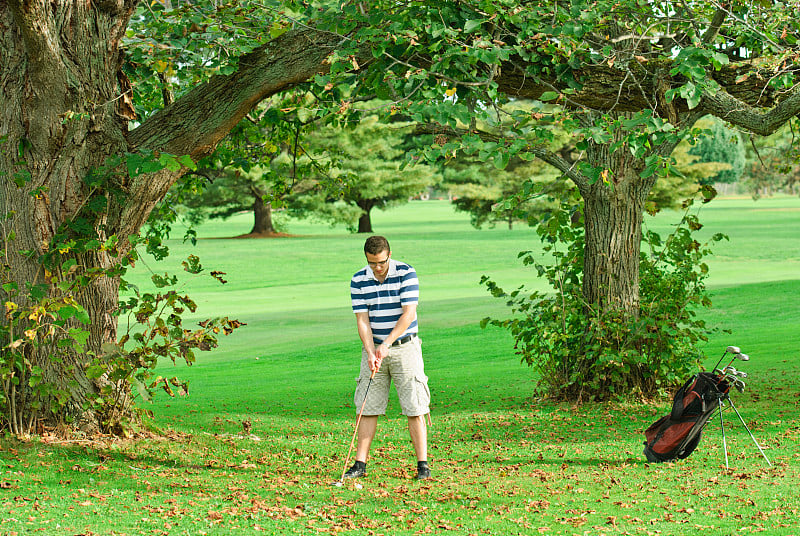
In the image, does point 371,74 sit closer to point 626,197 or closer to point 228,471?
point 228,471

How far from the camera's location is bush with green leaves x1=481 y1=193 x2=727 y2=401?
904 centimetres

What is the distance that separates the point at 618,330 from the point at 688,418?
281cm

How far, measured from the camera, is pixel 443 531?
15.8ft

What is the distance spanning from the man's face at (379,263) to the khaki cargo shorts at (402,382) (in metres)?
0.52

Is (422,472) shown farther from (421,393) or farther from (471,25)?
(471,25)

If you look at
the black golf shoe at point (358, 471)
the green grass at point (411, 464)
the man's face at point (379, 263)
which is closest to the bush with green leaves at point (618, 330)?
the green grass at point (411, 464)

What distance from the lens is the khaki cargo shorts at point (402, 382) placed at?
5.99m

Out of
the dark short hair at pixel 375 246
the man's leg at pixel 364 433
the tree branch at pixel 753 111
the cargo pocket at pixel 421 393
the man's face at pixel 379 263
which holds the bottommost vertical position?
the man's leg at pixel 364 433

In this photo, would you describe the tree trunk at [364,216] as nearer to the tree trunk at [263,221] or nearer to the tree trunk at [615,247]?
the tree trunk at [263,221]

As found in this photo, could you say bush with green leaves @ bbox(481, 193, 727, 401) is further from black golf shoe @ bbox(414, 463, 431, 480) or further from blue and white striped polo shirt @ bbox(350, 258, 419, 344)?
blue and white striped polo shirt @ bbox(350, 258, 419, 344)

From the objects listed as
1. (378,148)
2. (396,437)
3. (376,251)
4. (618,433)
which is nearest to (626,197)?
(618,433)

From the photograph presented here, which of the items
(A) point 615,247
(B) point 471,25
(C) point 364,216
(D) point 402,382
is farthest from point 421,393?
(C) point 364,216

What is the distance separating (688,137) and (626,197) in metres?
3.68

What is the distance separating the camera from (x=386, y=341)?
5.84 metres
